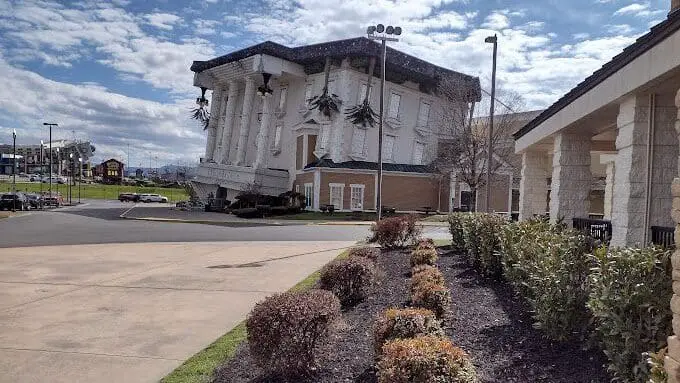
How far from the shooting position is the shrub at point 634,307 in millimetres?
4242

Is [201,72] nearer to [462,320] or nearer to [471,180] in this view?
[471,180]

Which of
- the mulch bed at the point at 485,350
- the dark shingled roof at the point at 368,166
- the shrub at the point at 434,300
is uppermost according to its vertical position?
the dark shingled roof at the point at 368,166

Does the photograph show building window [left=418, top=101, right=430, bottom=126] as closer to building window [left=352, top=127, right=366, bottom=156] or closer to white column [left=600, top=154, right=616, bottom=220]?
building window [left=352, top=127, right=366, bottom=156]

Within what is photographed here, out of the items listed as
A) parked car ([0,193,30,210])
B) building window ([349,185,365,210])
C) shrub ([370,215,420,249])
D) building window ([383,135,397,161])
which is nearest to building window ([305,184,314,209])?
building window ([349,185,365,210])

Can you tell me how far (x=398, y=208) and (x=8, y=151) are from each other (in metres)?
158

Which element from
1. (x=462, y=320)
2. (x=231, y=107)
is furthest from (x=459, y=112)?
(x=462, y=320)

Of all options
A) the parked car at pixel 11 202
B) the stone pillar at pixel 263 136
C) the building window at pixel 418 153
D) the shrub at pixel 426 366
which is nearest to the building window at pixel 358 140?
the building window at pixel 418 153

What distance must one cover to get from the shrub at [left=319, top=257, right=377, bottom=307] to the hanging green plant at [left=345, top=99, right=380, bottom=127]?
3689 cm

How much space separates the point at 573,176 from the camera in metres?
12.0

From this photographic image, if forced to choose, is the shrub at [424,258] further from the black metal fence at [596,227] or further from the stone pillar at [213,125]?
the stone pillar at [213,125]

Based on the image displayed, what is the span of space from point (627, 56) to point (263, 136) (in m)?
44.9

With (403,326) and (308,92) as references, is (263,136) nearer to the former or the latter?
(308,92)

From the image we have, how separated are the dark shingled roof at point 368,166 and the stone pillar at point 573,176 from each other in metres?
33.1

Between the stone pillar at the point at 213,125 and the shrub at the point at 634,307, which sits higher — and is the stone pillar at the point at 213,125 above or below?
above
